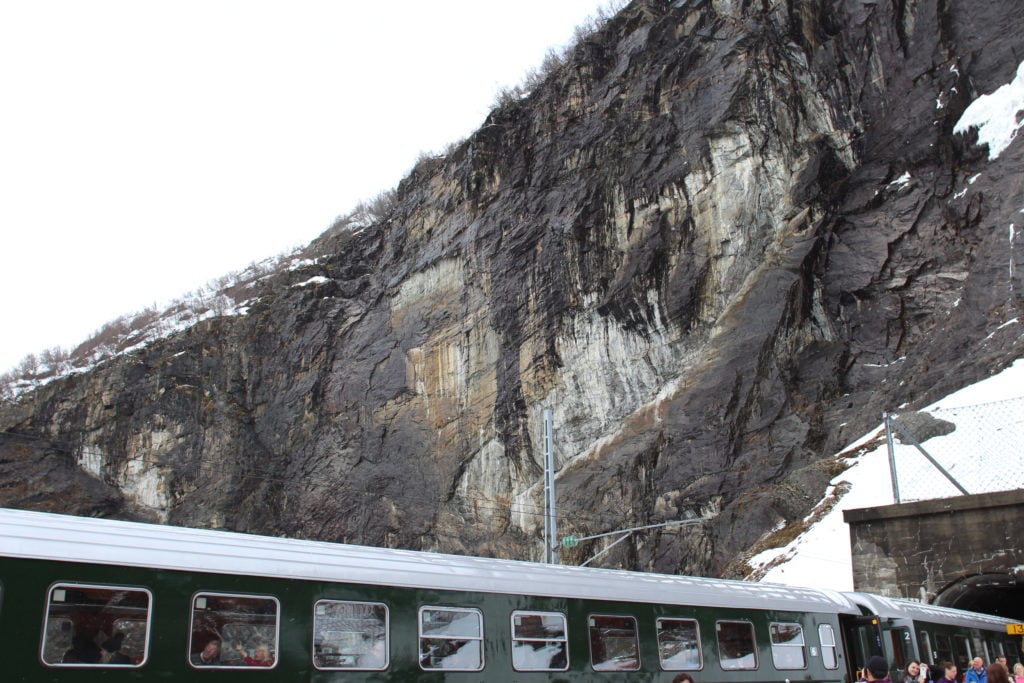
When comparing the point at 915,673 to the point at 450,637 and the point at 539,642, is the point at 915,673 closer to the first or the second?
the point at 539,642

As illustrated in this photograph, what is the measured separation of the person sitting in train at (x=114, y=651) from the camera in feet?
21.8

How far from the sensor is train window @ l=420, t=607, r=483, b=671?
8.38m

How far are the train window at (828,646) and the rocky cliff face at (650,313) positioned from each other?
396 inches

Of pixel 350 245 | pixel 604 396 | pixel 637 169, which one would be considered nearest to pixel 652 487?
pixel 604 396

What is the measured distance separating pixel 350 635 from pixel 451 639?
110 cm

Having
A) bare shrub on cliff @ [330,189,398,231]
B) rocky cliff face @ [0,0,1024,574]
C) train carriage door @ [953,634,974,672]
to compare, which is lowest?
train carriage door @ [953,634,974,672]

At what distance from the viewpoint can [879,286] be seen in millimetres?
31672

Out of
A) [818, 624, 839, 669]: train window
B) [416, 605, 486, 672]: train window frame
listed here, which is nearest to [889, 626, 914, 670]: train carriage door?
[818, 624, 839, 669]: train window

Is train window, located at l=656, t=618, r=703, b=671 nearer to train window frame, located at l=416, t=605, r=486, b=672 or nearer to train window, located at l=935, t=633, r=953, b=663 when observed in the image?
train window frame, located at l=416, t=605, r=486, b=672

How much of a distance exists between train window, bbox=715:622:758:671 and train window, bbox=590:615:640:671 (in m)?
1.46

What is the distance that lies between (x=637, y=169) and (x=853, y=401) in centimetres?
1355

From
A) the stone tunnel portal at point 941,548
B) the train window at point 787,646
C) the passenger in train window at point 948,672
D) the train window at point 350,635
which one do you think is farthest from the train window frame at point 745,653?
the stone tunnel portal at point 941,548

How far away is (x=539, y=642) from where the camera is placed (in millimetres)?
9125

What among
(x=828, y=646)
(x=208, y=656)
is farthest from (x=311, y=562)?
(x=828, y=646)
